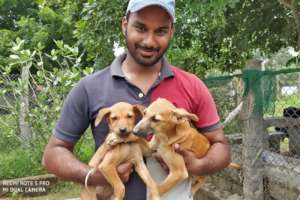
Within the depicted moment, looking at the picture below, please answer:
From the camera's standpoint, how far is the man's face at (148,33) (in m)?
2.35

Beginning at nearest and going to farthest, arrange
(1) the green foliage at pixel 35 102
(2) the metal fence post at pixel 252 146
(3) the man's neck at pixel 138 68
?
(3) the man's neck at pixel 138 68 < (2) the metal fence post at pixel 252 146 < (1) the green foliage at pixel 35 102

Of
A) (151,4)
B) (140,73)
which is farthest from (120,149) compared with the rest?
(151,4)

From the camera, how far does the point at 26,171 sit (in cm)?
873

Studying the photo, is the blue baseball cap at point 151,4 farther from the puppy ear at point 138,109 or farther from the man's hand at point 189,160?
the man's hand at point 189,160

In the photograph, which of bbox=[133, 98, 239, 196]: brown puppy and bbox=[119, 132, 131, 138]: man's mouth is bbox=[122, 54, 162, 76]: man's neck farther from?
bbox=[119, 132, 131, 138]: man's mouth

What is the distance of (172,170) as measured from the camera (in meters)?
2.21

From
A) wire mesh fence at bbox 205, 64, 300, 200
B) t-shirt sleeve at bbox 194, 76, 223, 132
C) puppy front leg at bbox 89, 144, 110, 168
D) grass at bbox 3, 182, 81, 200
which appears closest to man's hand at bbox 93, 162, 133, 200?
puppy front leg at bbox 89, 144, 110, 168

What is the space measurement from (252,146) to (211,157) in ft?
7.84

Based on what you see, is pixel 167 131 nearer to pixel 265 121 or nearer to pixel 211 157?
pixel 211 157

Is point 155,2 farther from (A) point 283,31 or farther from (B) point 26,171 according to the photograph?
(B) point 26,171

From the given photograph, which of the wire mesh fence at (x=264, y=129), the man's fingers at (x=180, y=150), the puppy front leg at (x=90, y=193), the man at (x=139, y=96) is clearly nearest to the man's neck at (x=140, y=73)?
the man at (x=139, y=96)

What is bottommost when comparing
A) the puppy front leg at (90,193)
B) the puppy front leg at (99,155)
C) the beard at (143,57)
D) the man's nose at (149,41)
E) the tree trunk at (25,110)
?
the tree trunk at (25,110)

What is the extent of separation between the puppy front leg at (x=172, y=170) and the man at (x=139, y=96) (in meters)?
0.07

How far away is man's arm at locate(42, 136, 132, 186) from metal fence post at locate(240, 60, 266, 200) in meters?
2.58
